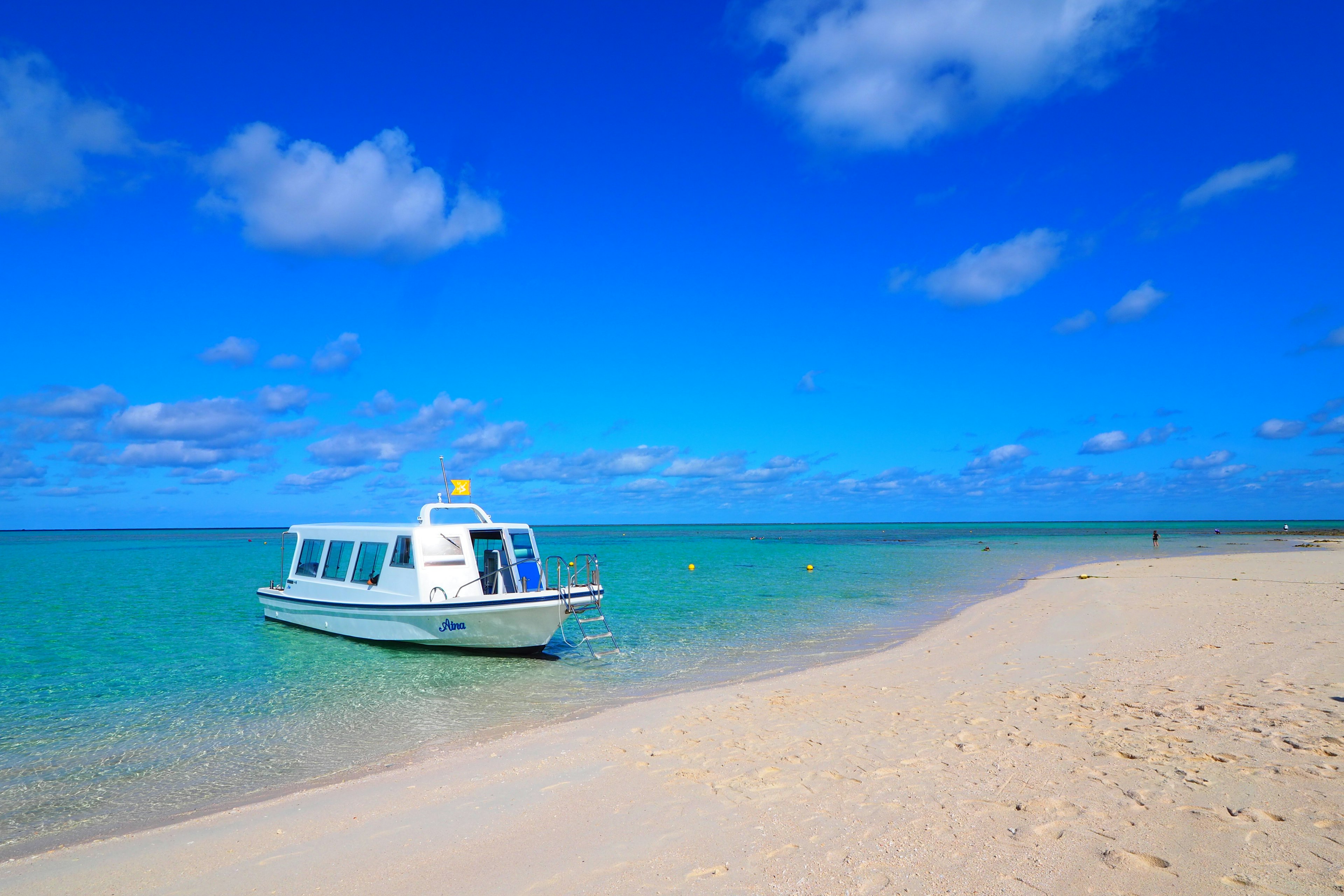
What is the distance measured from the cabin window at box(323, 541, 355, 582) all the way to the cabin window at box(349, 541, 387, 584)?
381 mm

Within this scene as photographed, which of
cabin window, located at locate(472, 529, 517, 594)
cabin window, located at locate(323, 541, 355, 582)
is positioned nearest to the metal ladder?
cabin window, located at locate(472, 529, 517, 594)

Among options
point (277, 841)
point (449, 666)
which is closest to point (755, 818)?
point (277, 841)

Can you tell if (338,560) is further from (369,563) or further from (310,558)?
(310,558)

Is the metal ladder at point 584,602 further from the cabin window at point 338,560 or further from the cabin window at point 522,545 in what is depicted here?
the cabin window at point 338,560

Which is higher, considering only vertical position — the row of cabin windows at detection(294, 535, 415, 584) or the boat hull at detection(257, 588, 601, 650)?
the row of cabin windows at detection(294, 535, 415, 584)

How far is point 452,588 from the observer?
1703 cm

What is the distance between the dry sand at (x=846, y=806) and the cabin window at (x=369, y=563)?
9415mm

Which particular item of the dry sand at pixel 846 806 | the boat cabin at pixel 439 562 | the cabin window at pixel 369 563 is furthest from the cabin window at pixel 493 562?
the dry sand at pixel 846 806

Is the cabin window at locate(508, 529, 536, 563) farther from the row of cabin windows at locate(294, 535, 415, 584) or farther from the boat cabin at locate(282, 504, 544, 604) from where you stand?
the row of cabin windows at locate(294, 535, 415, 584)

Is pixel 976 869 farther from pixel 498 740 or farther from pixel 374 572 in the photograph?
pixel 374 572

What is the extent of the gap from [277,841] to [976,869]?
566 centimetres

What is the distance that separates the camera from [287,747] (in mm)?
10219

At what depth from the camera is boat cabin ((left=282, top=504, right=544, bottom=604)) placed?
17.0 metres

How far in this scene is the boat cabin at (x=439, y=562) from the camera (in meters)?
17.0
